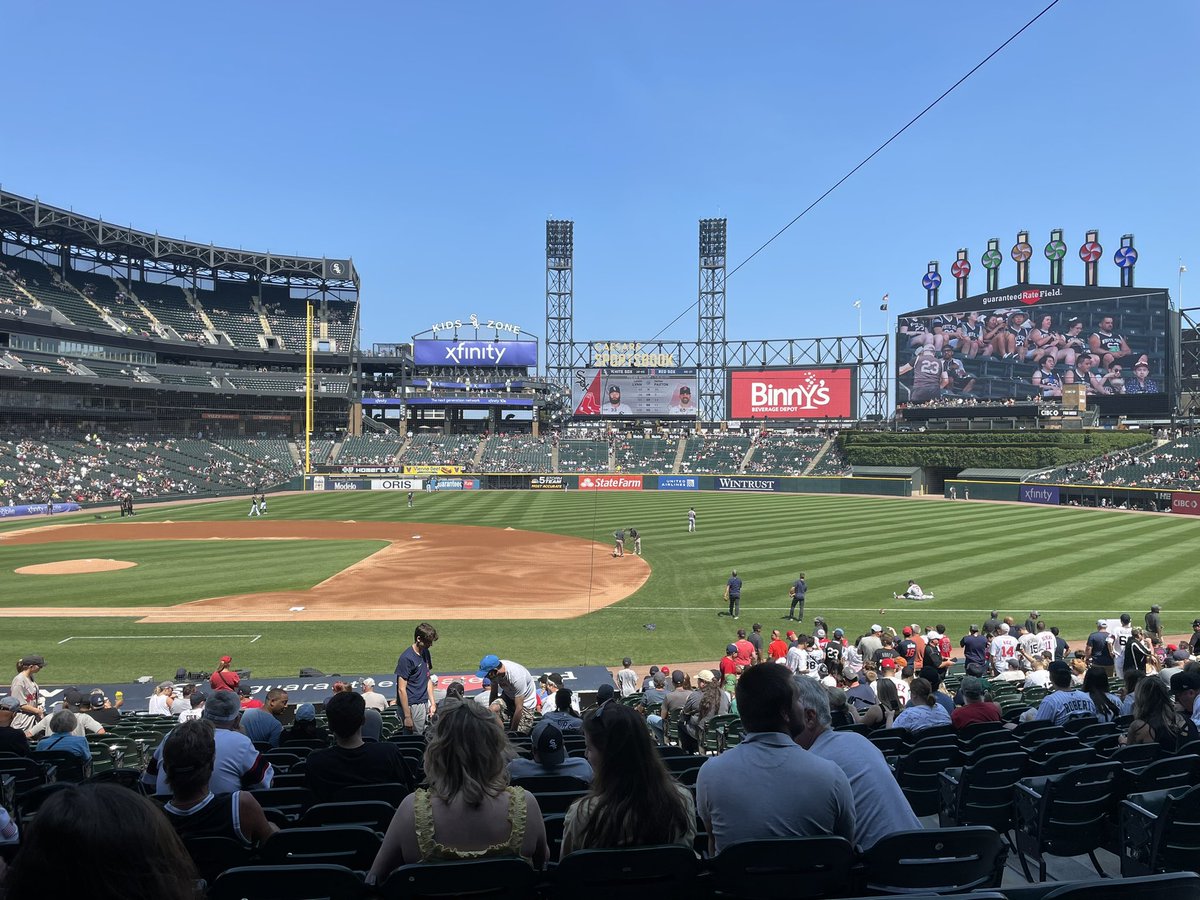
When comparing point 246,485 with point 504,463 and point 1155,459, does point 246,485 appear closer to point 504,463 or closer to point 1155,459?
point 504,463

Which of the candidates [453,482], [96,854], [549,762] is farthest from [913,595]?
[453,482]

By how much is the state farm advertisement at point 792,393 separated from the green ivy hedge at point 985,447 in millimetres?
8879

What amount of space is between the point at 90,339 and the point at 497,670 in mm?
84394

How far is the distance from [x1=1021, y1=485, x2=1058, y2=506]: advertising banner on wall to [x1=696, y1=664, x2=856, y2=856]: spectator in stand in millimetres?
63795

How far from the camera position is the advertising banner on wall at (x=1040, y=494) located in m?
58.3

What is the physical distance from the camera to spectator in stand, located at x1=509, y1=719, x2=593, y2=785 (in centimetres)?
503

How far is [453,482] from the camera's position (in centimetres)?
7869

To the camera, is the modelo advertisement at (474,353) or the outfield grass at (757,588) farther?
the modelo advertisement at (474,353)

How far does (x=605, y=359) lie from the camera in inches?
3915

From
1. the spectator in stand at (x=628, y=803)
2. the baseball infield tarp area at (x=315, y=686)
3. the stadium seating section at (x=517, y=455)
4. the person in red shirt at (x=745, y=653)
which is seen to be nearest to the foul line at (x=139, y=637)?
the baseball infield tarp area at (x=315, y=686)

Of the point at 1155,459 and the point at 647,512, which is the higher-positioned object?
the point at 1155,459

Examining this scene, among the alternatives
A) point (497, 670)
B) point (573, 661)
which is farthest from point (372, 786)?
point (573, 661)

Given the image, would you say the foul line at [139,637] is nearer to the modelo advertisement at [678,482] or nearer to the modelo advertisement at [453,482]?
the modelo advertisement at [453,482]

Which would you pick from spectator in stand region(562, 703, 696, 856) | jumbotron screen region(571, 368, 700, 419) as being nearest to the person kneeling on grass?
spectator in stand region(562, 703, 696, 856)
